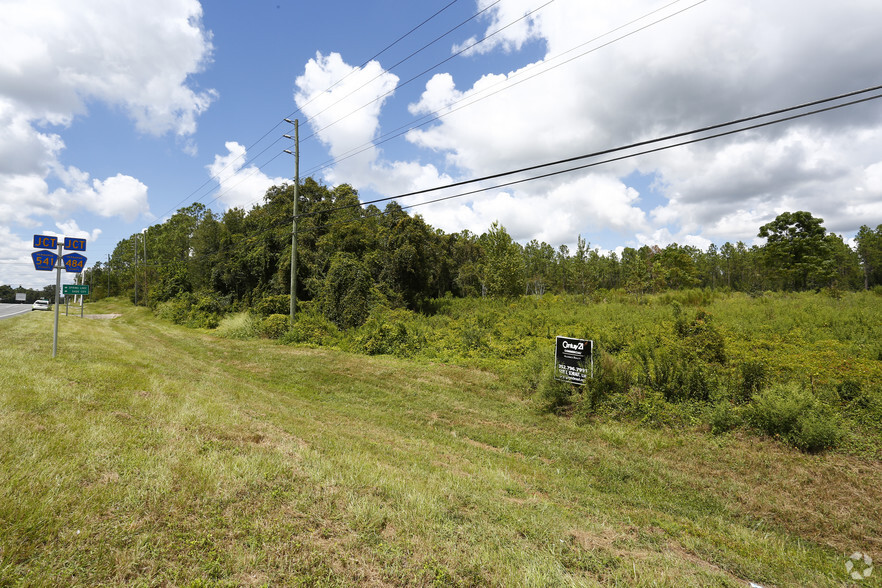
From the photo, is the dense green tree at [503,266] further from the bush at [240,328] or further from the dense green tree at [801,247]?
the dense green tree at [801,247]

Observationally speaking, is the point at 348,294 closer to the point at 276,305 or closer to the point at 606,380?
the point at 276,305

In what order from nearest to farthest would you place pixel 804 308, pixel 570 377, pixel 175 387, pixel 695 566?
pixel 695 566, pixel 175 387, pixel 570 377, pixel 804 308

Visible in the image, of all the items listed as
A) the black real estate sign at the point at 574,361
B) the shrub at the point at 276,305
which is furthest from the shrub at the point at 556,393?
the shrub at the point at 276,305

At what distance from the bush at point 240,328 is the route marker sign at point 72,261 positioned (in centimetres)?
1195

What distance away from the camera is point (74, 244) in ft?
36.8

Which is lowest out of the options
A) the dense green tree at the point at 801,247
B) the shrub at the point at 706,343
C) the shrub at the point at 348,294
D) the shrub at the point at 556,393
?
the shrub at the point at 556,393

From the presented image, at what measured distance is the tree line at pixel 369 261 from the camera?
89.3 ft

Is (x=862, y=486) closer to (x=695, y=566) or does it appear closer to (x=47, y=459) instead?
(x=695, y=566)

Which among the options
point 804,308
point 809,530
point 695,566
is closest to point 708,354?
point 809,530

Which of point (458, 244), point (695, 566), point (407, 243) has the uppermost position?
point (458, 244)

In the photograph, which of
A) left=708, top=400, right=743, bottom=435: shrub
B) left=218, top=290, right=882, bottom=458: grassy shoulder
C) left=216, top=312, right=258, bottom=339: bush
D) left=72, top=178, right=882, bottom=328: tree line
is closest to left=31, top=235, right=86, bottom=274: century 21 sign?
left=72, top=178, right=882, bottom=328: tree line

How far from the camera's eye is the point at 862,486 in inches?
223

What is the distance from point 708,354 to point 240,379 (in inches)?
579

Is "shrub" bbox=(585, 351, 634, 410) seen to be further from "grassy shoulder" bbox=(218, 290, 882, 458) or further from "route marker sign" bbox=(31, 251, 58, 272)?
"route marker sign" bbox=(31, 251, 58, 272)
